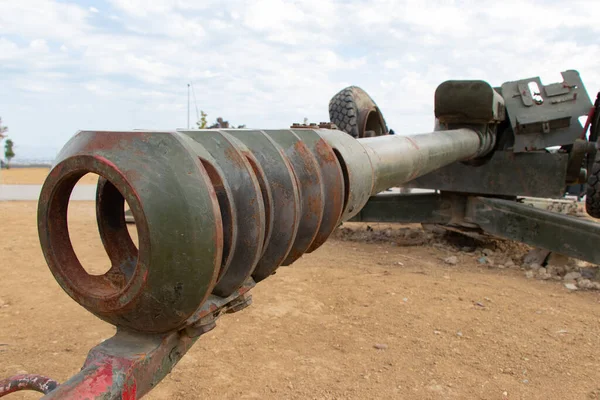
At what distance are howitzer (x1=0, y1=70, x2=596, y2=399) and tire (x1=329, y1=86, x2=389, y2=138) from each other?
3.78 m

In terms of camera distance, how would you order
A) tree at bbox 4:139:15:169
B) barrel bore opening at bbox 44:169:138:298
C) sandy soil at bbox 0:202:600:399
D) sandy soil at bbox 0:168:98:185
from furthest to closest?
tree at bbox 4:139:15:169 < sandy soil at bbox 0:168:98:185 < sandy soil at bbox 0:202:600:399 < barrel bore opening at bbox 44:169:138:298

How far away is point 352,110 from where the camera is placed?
5293mm

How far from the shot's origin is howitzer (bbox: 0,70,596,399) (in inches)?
39.5

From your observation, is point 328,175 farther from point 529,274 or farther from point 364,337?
point 529,274

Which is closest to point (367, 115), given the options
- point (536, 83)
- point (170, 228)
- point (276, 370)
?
point (536, 83)

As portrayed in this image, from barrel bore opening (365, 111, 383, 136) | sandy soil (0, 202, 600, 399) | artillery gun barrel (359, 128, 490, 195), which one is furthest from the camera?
barrel bore opening (365, 111, 383, 136)

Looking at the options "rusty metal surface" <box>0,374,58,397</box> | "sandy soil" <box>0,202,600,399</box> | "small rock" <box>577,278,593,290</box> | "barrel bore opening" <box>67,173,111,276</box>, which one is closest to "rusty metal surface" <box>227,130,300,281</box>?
"rusty metal surface" <box>0,374,58,397</box>

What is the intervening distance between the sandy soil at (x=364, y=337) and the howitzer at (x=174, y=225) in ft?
4.47

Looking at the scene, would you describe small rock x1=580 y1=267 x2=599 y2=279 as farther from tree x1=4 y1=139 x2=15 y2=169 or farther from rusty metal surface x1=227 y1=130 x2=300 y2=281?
tree x1=4 y1=139 x2=15 y2=169

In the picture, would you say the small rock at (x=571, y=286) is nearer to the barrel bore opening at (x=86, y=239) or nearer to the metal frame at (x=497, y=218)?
the metal frame at (x=497, y=218)

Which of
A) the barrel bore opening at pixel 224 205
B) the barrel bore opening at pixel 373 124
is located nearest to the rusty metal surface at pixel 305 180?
the barrel bore opening at pixel 224 205

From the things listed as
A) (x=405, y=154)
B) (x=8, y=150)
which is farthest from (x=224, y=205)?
(x=8, y=150)

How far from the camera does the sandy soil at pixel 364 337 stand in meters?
2.70

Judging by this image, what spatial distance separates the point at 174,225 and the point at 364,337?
8.07ft
